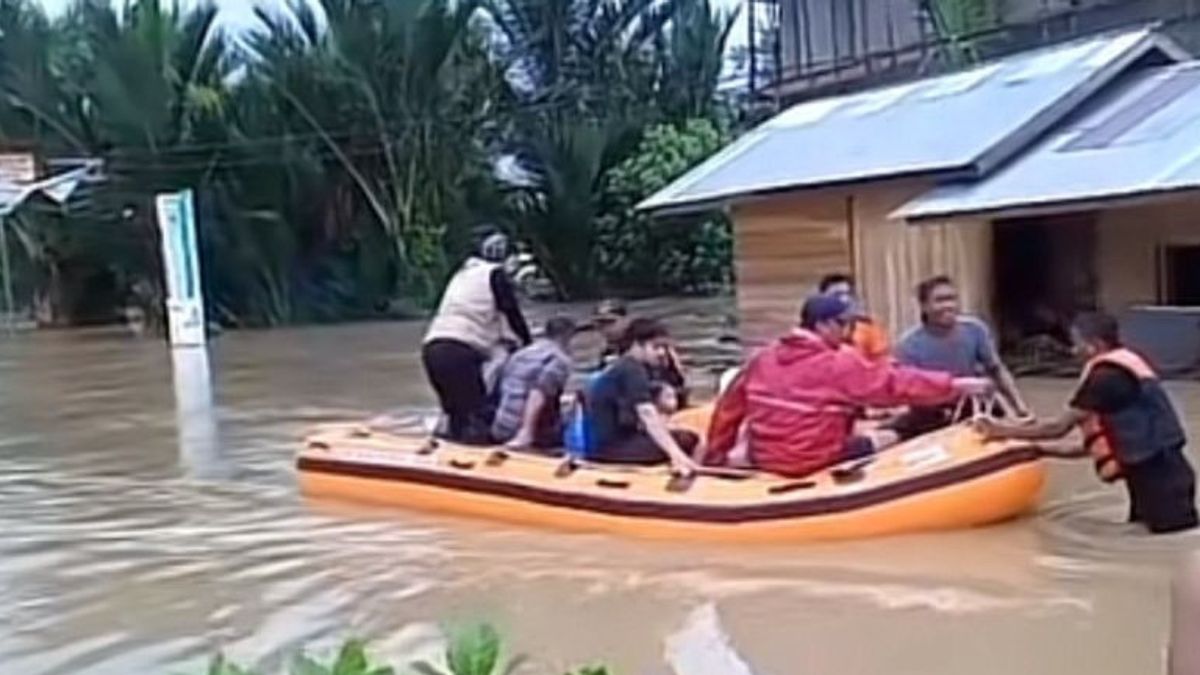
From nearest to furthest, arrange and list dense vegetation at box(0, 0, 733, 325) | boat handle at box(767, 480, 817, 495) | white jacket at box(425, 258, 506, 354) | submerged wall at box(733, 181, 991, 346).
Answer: boat handle at box(767, 480, 817, 495), white jacket at box(425, 258, 506, 354), submerged wall at box(733, 181, 991, 346), dense vegetation at box(0, 0, 733, 325)

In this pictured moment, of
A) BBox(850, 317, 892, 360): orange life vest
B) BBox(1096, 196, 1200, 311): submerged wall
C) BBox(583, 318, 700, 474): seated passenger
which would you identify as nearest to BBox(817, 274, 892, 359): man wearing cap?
BBox(850, 317, 892, 360): orange life vest

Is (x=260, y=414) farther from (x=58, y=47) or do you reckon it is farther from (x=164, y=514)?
(x=58, y=47)

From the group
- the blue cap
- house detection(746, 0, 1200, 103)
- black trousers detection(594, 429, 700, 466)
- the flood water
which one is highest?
house detection(746, 0, 1200, 103)

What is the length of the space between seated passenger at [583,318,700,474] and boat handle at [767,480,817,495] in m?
0.49

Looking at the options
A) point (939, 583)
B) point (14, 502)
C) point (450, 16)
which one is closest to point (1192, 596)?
point (939, 583)

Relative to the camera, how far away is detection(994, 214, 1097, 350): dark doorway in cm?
1822

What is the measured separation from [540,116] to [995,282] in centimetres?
1871

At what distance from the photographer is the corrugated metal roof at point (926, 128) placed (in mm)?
16484

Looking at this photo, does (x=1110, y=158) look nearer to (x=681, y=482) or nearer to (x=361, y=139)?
(x=681, y=482)

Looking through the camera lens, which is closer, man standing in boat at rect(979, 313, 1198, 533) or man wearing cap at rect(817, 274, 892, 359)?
man standing in boat at rect(979, 313, 1198, 533)

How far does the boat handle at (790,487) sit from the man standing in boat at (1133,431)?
1.09 meters

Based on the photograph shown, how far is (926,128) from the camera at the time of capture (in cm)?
1780

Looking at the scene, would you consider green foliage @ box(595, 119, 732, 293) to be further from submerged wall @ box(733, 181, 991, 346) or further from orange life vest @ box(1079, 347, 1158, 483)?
orange life vest @ box(1079, 347, 1158, 483)

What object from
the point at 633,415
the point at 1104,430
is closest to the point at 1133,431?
the point at 1104,430
